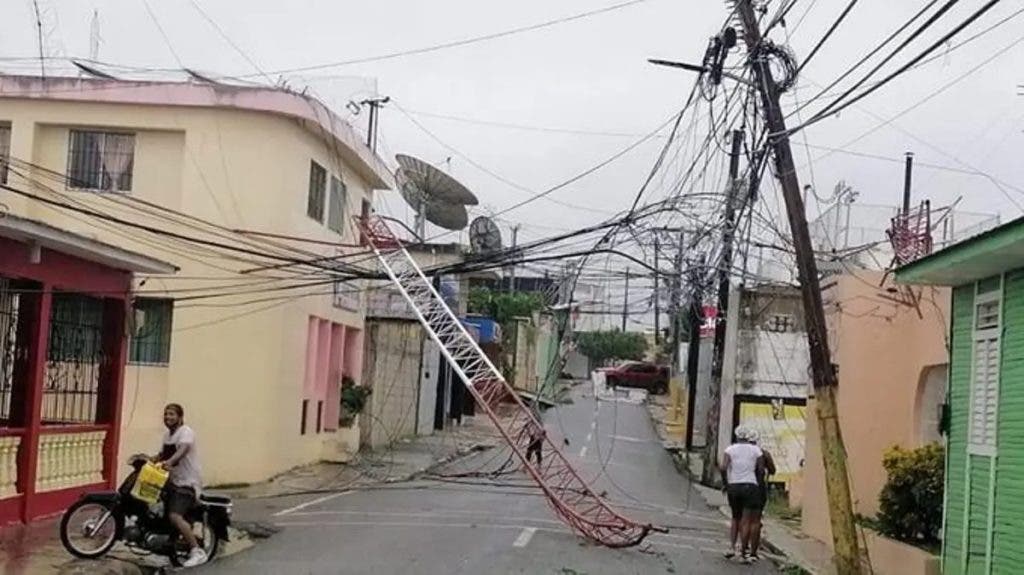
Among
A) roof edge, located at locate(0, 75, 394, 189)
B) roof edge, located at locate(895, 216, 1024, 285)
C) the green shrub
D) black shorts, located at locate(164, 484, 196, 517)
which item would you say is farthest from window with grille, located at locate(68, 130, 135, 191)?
roof edge, located at locate(895, 216, 1024, 285)

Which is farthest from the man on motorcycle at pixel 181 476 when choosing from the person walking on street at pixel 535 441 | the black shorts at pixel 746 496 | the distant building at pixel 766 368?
the distant building at pixel 766 368

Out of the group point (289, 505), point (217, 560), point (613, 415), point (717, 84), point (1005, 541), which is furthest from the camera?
point (613, 415)

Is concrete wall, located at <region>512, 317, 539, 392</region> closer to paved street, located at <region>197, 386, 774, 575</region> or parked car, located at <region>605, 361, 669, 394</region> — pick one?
parked car, located at <region>605, 361, 669, 394</region>

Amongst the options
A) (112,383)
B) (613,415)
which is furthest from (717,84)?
(613,415)

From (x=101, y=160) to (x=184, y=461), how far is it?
13.6 m

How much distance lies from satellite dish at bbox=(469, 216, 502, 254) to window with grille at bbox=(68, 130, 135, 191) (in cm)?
912

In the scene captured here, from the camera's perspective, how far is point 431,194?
33938mm

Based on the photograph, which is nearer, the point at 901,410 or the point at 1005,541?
the point at 1005,541

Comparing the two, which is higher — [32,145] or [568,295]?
[32,145]

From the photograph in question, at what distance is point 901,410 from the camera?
19594 millimetres

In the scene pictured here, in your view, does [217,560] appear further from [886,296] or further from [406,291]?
[406,291]

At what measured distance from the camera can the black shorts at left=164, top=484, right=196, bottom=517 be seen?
13.8 meters

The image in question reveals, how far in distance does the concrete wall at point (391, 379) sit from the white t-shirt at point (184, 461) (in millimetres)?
21408

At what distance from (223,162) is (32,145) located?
12.2 feet
